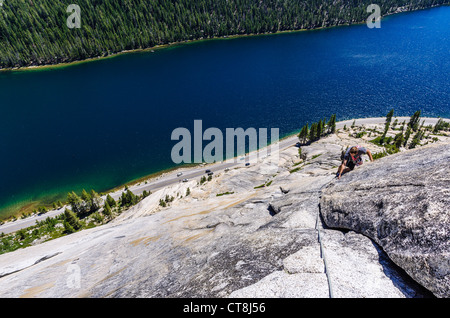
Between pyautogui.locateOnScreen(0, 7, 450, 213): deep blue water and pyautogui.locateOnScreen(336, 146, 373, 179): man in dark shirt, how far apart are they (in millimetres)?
69636

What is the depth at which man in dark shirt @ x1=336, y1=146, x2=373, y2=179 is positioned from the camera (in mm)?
14531

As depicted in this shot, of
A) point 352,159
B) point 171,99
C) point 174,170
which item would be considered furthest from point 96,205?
point 171,99

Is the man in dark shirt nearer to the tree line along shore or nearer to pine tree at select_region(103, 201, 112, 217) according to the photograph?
the tree line along shore

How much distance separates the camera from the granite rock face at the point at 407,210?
20.0 feet

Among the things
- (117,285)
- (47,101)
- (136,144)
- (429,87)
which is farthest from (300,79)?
(47,101)

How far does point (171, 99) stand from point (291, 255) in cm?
11879

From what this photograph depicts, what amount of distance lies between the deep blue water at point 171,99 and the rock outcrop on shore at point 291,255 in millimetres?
63781

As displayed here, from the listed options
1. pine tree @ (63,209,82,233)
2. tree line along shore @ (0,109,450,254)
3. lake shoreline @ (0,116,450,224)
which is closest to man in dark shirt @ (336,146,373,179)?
tree line along shore @ (0,109,450,254)

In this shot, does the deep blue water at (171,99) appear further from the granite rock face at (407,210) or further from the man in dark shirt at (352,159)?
the granite rock face at (407,210)

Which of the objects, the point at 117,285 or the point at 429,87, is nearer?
the point at 117,285

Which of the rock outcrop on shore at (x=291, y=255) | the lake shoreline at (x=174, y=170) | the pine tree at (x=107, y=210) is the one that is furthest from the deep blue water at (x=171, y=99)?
the rock outcrop on shore at (x=291, y=255)

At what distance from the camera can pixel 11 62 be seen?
538 ft

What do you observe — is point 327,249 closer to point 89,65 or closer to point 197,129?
point 197,129
